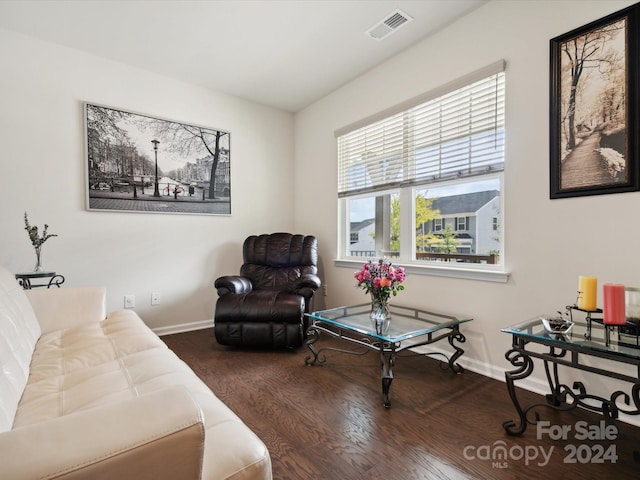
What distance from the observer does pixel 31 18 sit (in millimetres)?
2451

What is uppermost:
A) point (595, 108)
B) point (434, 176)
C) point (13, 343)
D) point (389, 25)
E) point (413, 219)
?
point (389, 25)

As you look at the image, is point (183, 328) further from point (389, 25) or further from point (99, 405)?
point (389, 25)

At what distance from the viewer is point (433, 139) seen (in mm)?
2670

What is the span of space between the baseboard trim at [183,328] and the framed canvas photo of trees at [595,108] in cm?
339

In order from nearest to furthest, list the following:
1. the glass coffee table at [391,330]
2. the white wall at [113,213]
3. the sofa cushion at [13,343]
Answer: the sofa cushion at [13,343] → the glass coffee table at [391,330] → the white wall at [113,213]

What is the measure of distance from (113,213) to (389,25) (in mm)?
2968

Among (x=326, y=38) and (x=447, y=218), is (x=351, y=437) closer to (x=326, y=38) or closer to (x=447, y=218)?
(x=447, y=218)

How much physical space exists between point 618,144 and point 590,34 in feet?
2.19

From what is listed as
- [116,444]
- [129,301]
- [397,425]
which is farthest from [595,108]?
[129,301]

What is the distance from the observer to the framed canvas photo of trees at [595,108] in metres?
1.69

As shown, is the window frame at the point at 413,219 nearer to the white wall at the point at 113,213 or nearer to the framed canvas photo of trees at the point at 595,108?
the framed canvas photo of trees at the point at 595,108

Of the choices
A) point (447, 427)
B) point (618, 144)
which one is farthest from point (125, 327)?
point (618, 144)

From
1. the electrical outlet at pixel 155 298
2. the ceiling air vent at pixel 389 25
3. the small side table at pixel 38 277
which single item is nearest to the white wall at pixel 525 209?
the ceiling air vent at pixel 389 25

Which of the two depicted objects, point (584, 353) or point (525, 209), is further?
point (525, 209)
